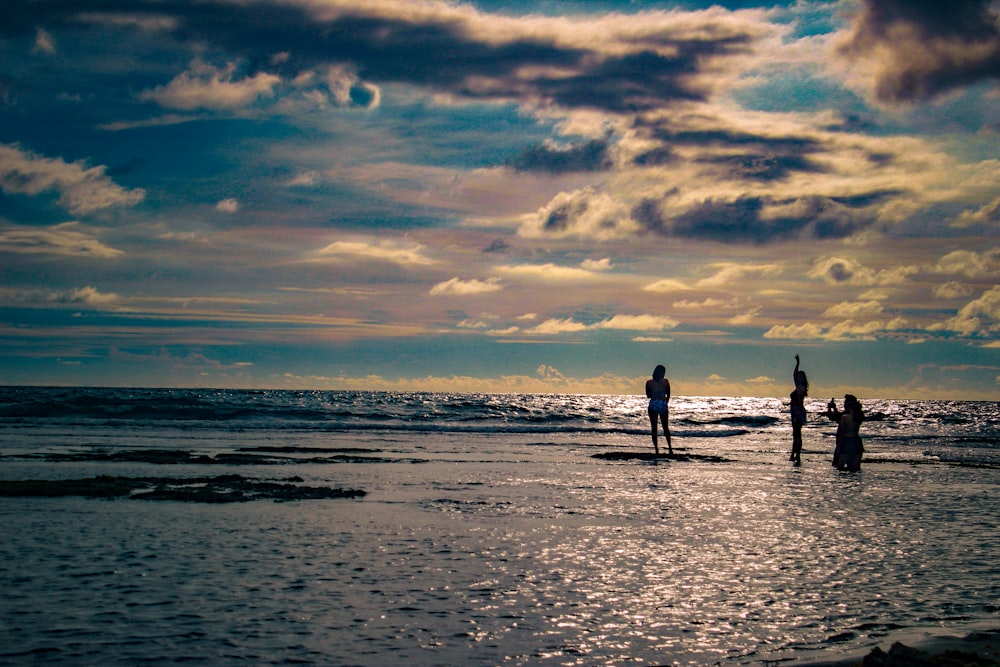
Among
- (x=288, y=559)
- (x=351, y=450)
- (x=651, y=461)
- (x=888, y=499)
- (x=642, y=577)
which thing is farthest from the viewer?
(x=351, y=450)

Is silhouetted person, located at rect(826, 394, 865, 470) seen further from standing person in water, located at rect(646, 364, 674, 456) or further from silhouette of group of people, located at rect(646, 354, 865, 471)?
standing person in water, located at rect(646, 364, 674, 456)

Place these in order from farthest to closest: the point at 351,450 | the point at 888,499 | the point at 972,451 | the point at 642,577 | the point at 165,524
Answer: the point at 972,451, the point at 351,450, the point at 888,499, the point at 165,524, the point at 642,577

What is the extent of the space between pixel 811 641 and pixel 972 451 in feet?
120

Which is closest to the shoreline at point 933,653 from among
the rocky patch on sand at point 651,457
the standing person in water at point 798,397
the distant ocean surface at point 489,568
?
the distant ocean surface at point 489,568

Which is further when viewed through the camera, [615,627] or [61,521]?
[61,521]

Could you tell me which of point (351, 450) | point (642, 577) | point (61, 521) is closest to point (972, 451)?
point (351, 450)

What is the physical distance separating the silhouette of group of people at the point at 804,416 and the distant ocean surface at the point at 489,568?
3.03 m

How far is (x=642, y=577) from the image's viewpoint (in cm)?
827

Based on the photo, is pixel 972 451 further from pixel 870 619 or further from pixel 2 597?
pixel 2 597

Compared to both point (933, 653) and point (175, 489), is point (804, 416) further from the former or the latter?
point (933, 653)

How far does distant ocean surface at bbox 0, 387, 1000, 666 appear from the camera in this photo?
20.0 ft

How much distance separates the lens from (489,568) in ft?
28.3

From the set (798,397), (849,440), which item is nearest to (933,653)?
(849,440)

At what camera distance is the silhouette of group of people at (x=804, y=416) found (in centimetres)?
2281
